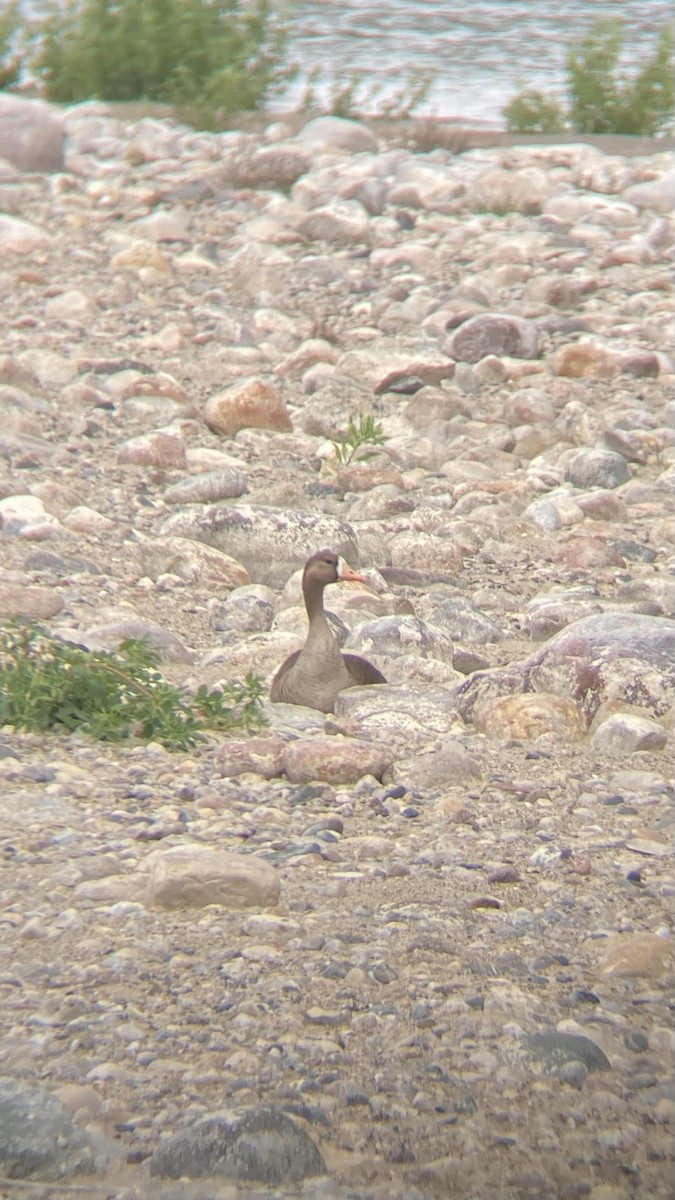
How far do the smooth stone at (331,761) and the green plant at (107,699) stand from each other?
31 cm

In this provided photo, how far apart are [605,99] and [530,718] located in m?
9.41

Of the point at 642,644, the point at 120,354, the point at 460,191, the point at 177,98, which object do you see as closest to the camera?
the point at 642,644

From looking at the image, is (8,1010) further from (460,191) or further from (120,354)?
(460,191)

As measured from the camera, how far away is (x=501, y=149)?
11.7 m

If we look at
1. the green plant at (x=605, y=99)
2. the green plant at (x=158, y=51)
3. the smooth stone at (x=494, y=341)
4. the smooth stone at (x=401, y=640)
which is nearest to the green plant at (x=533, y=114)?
the green plant at (x=605, y=99)

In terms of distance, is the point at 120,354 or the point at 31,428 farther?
the point at 120,354

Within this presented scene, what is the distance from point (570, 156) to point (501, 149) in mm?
568

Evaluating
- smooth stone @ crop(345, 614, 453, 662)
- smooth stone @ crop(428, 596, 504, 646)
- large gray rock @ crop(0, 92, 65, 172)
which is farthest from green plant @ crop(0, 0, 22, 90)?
smooth stone @ crop(345, 614, 453, 662)

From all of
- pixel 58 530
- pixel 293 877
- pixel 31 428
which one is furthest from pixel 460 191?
pixel 293 877

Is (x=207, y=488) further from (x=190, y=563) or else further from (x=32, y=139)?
(x=32, y=139)

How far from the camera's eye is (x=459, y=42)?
14930 mm

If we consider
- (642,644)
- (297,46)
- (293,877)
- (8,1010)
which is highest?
(8,1010)

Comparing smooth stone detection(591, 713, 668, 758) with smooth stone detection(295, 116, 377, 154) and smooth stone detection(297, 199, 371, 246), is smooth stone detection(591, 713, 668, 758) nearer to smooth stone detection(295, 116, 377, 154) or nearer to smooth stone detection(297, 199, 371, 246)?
smooth stone detection(297, 199, 371, 246)

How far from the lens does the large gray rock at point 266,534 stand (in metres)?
5.97
